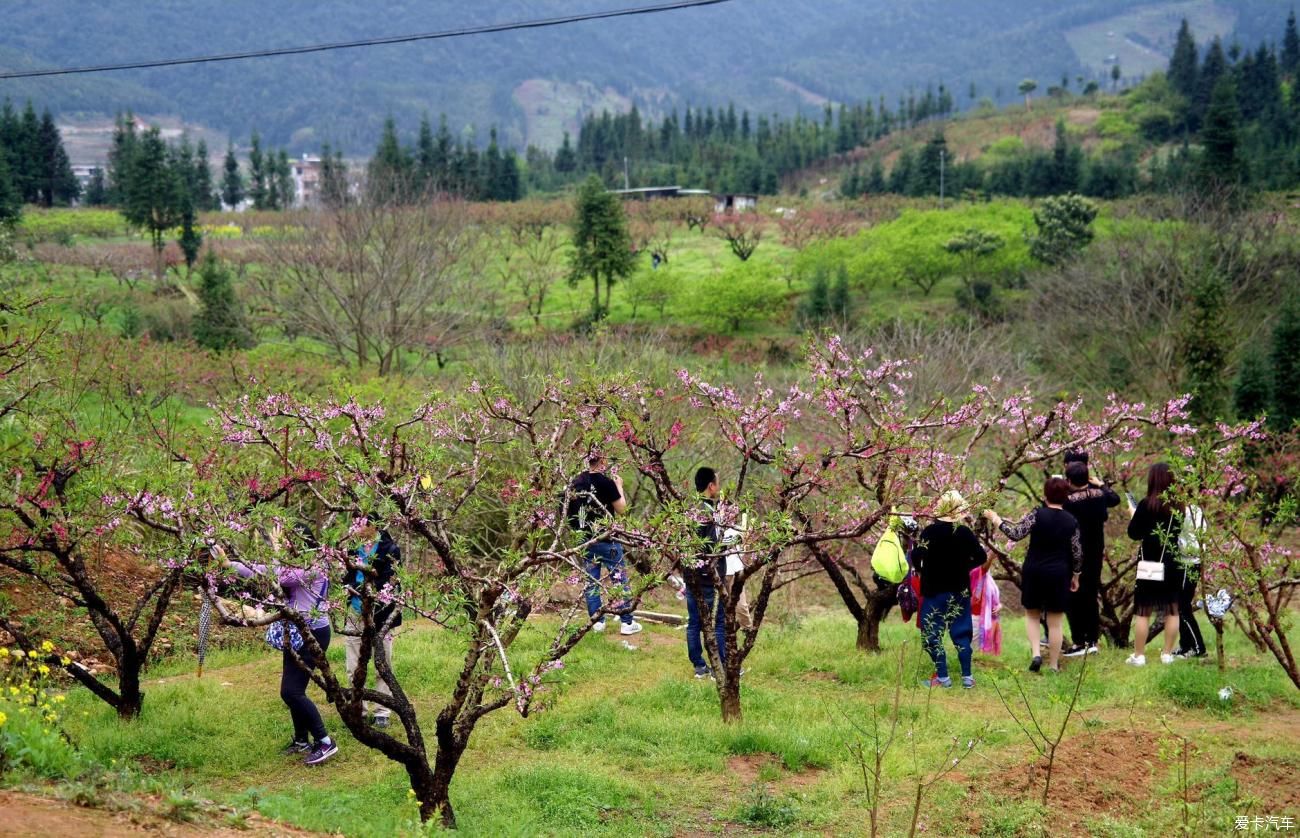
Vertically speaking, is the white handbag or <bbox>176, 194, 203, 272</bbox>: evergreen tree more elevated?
<bbox>176, 194, 203, 272</bbox>: evergreen tree

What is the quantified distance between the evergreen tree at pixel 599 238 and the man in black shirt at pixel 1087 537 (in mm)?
40181

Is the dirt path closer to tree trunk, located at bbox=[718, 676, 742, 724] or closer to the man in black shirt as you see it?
tree trunk, located at bbox=[718, 676, 742, 724]

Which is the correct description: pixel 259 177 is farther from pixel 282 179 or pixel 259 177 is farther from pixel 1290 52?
pixel 1290 52

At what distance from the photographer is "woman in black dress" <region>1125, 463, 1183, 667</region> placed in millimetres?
8992

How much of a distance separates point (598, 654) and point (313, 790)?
3.83m

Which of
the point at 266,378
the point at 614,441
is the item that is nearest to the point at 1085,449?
the point at 614,441

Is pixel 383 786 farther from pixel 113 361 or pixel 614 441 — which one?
pixel 113 361

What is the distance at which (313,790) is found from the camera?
277 inches

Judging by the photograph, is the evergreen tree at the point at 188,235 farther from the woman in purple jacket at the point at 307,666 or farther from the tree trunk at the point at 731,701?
the tree trunk at the point at 731,701

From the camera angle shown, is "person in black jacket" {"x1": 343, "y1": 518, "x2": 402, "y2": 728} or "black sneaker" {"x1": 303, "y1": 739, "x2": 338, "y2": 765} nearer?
"person in black jacket" {"x1": 343, "y1": 518, "x2": 402, "y2": 728}

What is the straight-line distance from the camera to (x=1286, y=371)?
28.6 meters

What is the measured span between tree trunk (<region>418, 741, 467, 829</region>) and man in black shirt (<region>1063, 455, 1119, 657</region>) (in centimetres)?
→ 556

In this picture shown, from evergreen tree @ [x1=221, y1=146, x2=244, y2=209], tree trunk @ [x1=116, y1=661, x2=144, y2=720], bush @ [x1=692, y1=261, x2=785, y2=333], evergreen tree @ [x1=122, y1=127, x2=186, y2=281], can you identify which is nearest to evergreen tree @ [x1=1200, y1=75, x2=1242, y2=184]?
bush @ [x1=692, y1=261, x2=785, y2=333]

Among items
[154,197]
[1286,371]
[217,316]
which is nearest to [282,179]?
[154,197]
